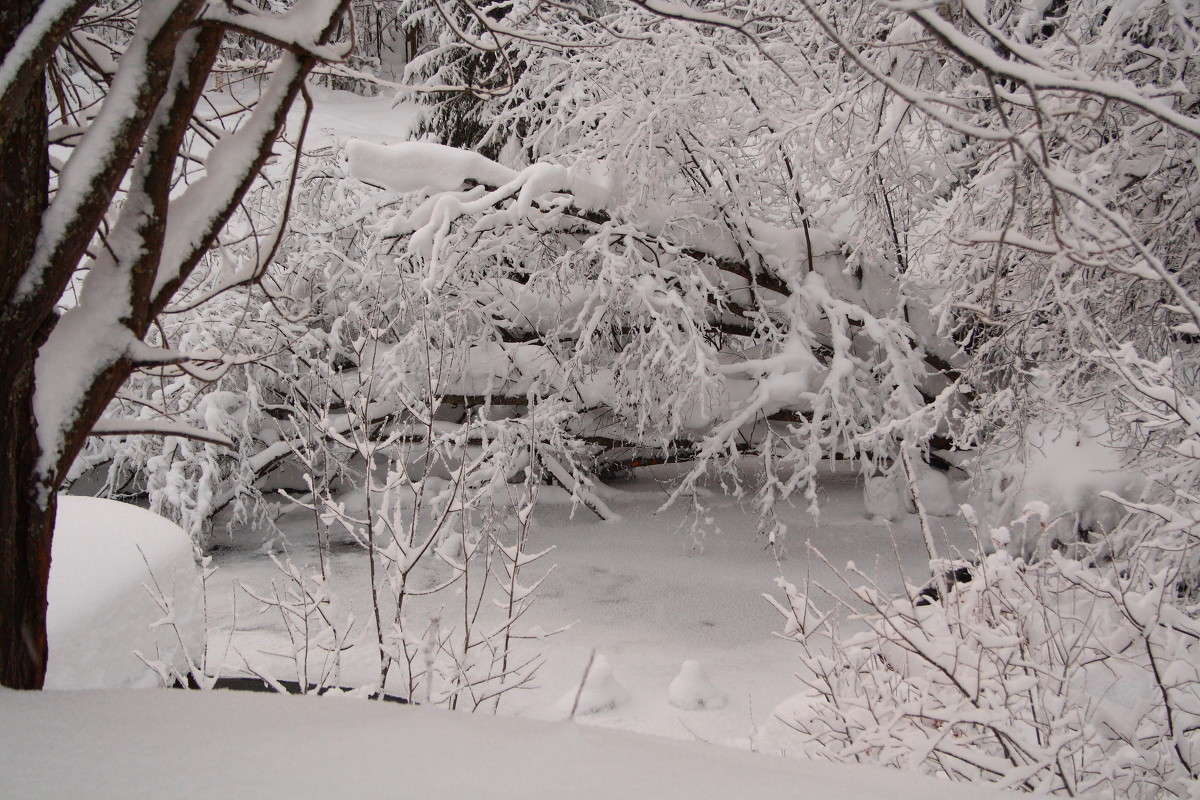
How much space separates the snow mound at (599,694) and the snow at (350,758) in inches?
188

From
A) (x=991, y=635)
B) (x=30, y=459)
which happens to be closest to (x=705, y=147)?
(x=991, y=635)

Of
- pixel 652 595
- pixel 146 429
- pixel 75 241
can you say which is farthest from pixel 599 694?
pixel 75 241

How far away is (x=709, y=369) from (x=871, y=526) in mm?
3083

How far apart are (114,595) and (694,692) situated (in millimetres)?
4037

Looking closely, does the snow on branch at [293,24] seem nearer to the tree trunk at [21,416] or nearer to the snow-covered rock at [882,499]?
the tree trunk at [21,416]

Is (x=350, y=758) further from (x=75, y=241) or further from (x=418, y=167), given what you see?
(x=418, y=167)

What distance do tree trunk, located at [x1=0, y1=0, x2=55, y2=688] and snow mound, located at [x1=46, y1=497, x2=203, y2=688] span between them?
5.83 feet

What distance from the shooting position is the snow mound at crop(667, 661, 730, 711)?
6227 mm

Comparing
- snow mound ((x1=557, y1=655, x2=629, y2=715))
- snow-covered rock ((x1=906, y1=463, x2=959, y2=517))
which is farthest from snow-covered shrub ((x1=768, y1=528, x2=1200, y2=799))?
snow-covered rock ((x1=906, y1=463, x2=959, y2=517))

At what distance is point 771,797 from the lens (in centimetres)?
129

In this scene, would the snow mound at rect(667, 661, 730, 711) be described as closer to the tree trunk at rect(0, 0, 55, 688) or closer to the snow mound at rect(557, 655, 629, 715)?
the snow mound at rect(557, 655, 629, 715)

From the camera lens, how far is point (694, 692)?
6250 mm

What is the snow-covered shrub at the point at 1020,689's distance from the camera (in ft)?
8.58

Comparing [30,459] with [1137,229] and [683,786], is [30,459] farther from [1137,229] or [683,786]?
[1137,229]
